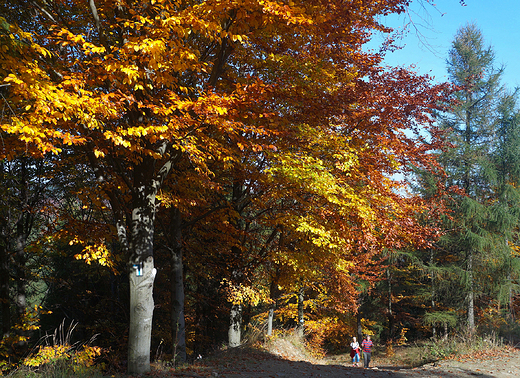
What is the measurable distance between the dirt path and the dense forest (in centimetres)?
113

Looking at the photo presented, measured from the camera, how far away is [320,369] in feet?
30.3

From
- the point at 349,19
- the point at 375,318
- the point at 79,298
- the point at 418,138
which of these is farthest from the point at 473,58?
the point at 79,298

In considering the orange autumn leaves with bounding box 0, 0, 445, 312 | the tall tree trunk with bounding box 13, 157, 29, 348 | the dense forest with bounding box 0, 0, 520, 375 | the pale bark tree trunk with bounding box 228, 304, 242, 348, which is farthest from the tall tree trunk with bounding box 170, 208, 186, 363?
the tall tree trunk with bounding box 13, 157, 29, 348

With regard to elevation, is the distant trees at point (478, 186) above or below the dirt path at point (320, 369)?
above

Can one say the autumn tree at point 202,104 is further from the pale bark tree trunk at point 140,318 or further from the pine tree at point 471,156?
the pine tree at point 471,156

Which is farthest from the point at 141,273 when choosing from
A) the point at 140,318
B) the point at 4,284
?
the point at 4,284

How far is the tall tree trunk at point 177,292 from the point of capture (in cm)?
970

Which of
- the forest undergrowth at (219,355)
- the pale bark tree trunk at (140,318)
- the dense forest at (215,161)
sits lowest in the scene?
the forest undergrowth at (219,355)

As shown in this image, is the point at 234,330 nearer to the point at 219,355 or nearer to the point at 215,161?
the point at 219,355

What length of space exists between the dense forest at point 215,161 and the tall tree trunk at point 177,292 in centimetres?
5

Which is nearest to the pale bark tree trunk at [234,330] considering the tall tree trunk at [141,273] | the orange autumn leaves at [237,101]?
the orange autumn leaves at [237,101]

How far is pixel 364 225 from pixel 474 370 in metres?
5.50

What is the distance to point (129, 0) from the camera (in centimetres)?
668

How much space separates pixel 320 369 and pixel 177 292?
4311mm
